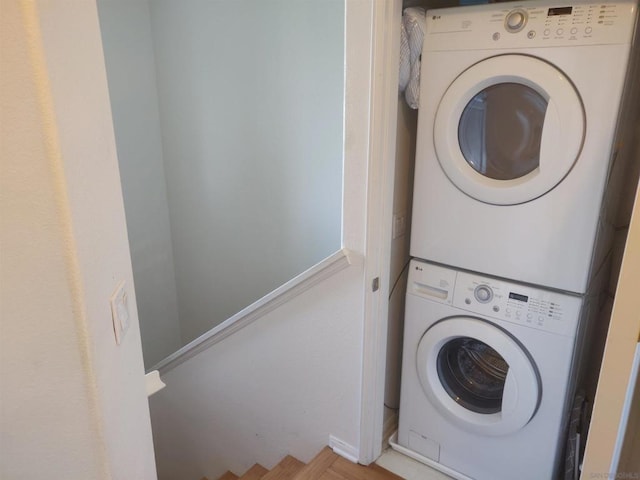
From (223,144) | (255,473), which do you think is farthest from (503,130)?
(255,473)

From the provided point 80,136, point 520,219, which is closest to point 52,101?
point 80,136

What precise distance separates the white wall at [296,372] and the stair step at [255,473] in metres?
0.04

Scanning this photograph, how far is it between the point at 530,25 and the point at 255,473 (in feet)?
7.17

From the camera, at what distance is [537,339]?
1.66 metres

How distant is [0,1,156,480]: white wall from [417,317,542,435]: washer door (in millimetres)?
1204

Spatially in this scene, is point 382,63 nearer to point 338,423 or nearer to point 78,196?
point 78,196

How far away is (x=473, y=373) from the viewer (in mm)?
1947

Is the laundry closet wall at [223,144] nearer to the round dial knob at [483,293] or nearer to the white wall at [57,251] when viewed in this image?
the round dial knob at [483,293]

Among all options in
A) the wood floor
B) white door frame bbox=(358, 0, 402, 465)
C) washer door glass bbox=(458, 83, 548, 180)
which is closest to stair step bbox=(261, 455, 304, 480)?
the wood floor

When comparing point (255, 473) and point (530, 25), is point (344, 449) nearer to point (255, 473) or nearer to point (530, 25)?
point (255, 473)

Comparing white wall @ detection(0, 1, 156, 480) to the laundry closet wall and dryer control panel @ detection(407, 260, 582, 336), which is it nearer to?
dryer control panel @ detection(407, 260, 582, 336)

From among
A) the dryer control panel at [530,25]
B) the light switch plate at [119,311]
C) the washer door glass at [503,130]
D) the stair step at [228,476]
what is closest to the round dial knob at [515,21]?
the dryer control panel at [530,25]

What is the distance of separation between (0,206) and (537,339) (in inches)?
62.5

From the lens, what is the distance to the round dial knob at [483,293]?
1734mm
